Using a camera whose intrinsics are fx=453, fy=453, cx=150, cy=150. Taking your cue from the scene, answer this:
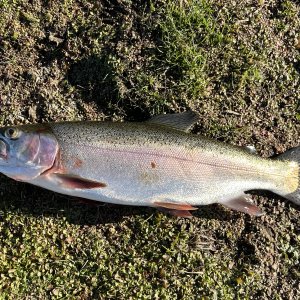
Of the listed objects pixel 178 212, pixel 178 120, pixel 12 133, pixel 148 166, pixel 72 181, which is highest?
pixel 178 120

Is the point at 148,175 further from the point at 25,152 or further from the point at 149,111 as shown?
the point at 25,152

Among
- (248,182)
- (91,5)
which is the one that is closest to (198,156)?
(248,182)

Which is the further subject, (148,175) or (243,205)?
(243,205)

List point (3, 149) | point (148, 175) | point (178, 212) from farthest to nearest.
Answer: point (178, 212) < point (148, 175) < point (3, 149)

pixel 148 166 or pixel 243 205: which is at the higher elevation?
pixel 148 166

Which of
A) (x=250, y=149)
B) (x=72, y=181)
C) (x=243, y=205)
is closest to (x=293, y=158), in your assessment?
(x=250, y=149)

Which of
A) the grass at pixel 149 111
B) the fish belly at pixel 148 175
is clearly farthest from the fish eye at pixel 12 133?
the grass at pixel 149 111
